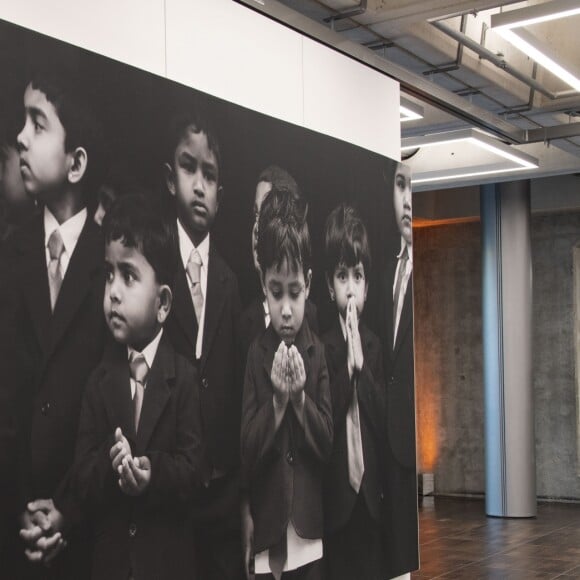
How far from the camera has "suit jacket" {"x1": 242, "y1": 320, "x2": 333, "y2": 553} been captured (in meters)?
6.52

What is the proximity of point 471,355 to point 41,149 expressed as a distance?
586 inches

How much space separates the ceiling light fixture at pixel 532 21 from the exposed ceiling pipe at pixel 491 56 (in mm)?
675

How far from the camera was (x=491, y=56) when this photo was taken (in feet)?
32.5

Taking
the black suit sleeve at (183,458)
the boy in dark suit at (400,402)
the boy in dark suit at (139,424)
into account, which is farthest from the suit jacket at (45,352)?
the boy in dark suit at (400,402)

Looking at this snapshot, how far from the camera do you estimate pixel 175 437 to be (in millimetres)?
5816

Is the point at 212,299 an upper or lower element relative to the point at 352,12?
lower

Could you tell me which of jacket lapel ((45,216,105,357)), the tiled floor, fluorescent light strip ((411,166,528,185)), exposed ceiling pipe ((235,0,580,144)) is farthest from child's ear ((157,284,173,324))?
fluorescent light strip ((411,166,528,185))

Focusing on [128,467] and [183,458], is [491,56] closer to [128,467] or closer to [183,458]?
[183,458]

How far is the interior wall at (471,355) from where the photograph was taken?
18047 millimetres

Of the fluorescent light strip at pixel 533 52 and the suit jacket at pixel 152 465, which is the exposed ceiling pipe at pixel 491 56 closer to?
the fluorescent light strip at pixel 533 52

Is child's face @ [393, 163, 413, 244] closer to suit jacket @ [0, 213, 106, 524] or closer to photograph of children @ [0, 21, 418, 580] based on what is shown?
photograph of children @ [0, 21, 418, 580]

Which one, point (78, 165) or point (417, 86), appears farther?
point (417, 86)

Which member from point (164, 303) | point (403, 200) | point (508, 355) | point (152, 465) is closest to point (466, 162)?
point (508, 355)

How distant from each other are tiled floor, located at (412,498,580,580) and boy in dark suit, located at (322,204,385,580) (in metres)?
3.82
